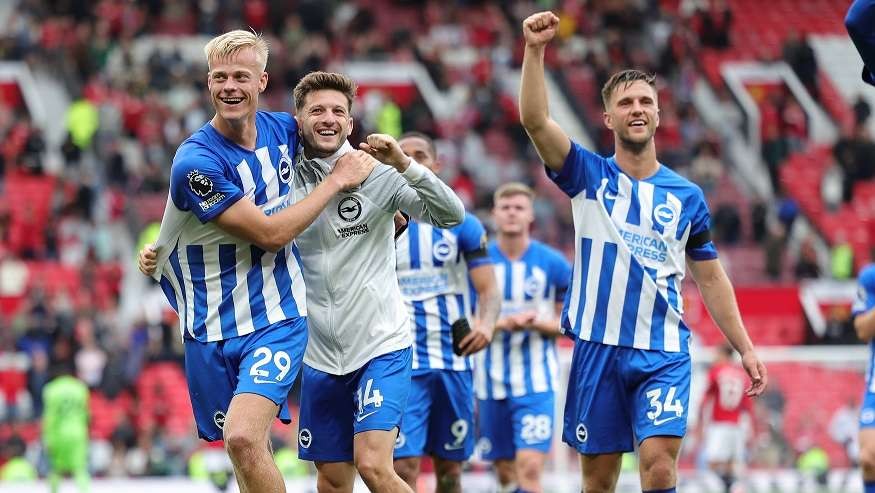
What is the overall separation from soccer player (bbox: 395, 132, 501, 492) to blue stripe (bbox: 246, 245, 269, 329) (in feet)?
6.89

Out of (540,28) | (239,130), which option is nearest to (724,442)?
(540,28)

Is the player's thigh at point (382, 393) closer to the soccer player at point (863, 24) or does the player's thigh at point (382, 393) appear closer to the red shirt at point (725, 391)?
the soccer player at point (863, 24)

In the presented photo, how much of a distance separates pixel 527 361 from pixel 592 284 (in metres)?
3.14

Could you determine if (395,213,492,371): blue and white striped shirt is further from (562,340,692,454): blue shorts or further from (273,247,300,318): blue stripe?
(273,247,300,318): blue stripe

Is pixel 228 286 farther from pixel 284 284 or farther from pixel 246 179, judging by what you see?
pixel 246 179

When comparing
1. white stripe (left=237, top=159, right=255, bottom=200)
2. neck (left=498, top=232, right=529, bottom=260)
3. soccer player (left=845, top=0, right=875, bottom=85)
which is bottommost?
neck (left=498, top=232, right=529, bottom=260)

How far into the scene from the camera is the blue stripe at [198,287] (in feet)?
23.1

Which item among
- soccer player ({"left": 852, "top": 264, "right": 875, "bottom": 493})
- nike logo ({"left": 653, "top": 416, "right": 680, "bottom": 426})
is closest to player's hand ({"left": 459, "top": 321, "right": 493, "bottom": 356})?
nike logo ({"left": 653, "top": 416, "right": 680, "bottom": 426})

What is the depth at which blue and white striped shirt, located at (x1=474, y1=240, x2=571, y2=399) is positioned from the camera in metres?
10.7

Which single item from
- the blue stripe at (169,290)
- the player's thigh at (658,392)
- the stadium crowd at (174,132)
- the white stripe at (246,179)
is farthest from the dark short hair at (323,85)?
the stadium crowd at (174,132)

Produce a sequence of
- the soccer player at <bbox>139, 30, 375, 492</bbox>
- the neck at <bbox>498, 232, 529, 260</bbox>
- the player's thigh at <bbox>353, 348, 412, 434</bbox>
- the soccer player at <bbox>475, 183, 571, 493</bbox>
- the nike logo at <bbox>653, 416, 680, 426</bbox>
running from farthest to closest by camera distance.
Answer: the neck at <bbox>498, 232, 529, 260</bbox> < the soccer player at <bbox>475, 183, 571, 493</bbox> < the nike logo at <bbox>653, 416, 680, 426</bbox> < the player's thigh at <bbox>353, 348, 412, 434</bbox> < the soccer player at <bbox>139, 30, 375, 492</bbox>

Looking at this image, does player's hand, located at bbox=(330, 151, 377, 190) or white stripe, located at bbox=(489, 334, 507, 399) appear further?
white stripe, located at bbox=(489, 334, 507, 399)

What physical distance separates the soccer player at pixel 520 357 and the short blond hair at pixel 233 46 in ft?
12.2

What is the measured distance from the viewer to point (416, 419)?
29.7ft
